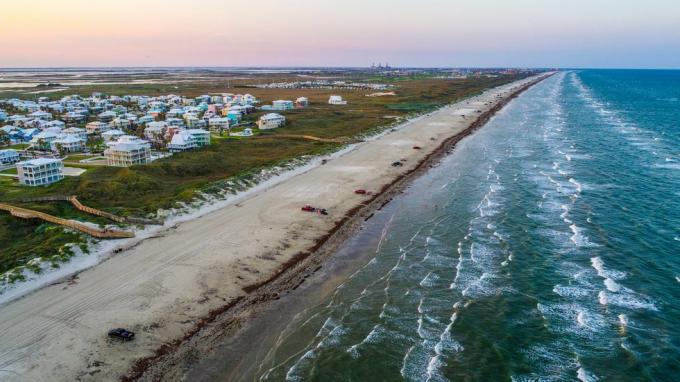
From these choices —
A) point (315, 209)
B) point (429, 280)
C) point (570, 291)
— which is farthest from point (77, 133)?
point (570, 291)

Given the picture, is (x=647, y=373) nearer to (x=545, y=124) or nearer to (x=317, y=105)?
(x=545, y=124)

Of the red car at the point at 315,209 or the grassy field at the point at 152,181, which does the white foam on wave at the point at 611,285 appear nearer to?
the red car at the point at 315,209

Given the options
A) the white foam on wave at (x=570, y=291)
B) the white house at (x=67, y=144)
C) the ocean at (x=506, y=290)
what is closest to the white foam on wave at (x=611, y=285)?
the ocean at (x=506, y=290)

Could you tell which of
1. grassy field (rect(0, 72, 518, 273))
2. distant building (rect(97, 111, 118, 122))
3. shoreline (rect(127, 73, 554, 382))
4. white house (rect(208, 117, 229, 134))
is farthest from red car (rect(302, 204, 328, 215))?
distant building (rect(97, 111, 118, 122))

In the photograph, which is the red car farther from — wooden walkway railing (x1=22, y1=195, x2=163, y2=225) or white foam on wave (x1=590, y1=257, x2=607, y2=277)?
white foam on wave (x1=590, y1=257, x2=607, y2=277)

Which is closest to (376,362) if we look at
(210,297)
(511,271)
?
(210,297)

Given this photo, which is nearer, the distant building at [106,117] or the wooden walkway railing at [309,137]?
the wooden walkway railing at [309,137]
